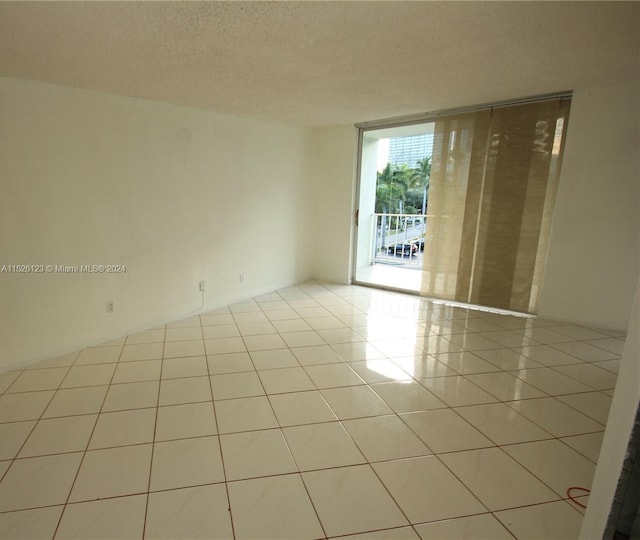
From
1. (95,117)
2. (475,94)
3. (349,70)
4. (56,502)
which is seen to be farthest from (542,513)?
(95,117)

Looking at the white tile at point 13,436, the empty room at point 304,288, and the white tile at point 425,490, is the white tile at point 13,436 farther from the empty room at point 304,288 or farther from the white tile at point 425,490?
the white tile at point 425,490

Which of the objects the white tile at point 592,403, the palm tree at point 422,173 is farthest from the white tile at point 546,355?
the palm tree at point 422,173

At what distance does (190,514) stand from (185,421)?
0.65 metres

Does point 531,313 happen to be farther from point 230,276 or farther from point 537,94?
point 230,276

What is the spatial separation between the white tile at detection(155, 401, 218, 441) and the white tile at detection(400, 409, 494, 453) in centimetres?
114

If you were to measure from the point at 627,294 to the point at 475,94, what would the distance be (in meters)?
2.40

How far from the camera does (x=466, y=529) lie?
4.74 feet

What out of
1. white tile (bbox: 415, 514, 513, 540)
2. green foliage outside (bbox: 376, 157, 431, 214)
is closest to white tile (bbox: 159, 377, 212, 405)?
white tile (bbox: 415, 514, 513, 540)

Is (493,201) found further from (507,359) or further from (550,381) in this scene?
(550,381)

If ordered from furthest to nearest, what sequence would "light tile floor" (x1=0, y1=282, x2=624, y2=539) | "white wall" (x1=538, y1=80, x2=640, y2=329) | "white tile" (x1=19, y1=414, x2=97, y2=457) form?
1. "white wall" (x1=538, y1=80, x2=640, y2=329)
2. "white tile" (x1=19, y1=414, x2=97, y2=457)
3. "light tile floor" (x1=0, y1=282, x2=624, y2=539)

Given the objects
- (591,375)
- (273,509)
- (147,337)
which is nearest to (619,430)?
(273,509)

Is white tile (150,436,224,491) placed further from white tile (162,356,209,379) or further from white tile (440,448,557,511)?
white tile (440,448,557,511)

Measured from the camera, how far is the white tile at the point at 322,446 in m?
1.79

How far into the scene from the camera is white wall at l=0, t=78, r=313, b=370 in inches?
103
